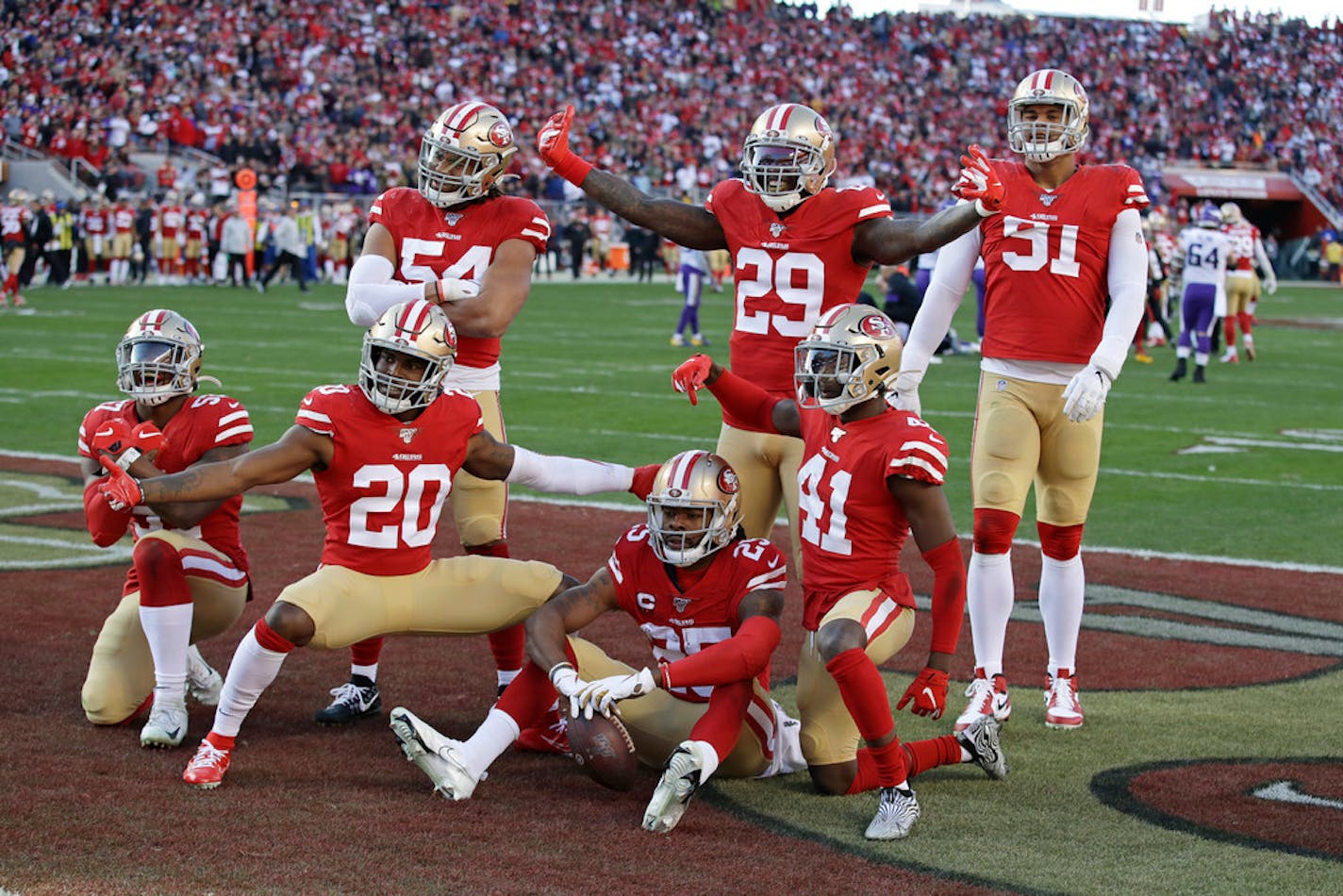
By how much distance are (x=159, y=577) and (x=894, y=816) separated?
247 centimetres

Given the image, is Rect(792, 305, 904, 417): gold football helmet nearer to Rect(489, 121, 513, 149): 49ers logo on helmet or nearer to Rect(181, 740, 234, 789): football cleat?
Rect(489, 121, 513, 149): 49ers logo on helmet

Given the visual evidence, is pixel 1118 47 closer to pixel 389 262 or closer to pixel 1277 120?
pixel 1277 120

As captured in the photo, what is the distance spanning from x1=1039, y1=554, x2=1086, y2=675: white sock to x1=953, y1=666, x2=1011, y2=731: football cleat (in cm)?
31

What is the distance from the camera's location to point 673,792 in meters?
4.50

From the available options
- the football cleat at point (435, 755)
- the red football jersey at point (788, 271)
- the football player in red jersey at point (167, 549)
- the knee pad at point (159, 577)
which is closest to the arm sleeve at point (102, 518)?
the football player in red jersey at point (167, 549)

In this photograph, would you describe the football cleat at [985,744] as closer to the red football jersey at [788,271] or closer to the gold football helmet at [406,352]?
the red football jersey at [788,271]

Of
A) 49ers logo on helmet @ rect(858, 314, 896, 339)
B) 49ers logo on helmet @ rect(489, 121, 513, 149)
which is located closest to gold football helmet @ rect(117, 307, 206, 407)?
49ers logo on helmet @ rect(489, 121, 513, 149)

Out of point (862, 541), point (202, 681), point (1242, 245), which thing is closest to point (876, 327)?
point (862, 541)

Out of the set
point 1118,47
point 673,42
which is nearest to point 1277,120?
point 1118,47

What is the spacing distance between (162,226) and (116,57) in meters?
6.91

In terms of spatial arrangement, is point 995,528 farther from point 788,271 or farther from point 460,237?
point 460,237

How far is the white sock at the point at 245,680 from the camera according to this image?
192 inches

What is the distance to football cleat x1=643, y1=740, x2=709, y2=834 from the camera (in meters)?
4.49

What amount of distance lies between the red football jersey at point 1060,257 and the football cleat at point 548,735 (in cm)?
201
